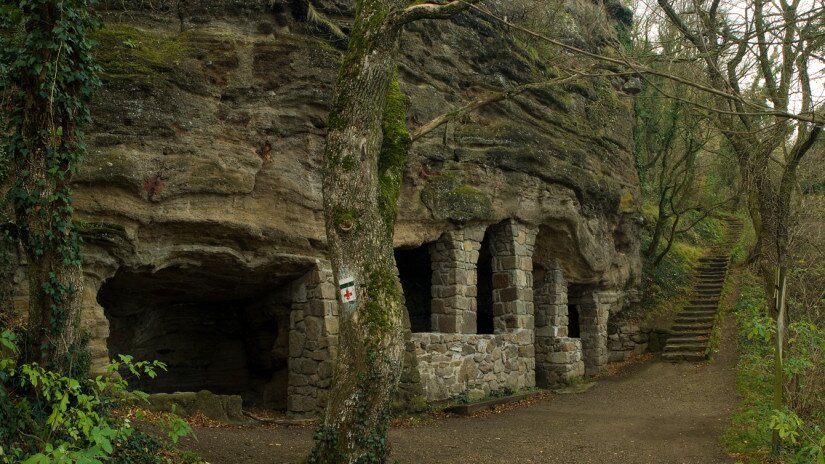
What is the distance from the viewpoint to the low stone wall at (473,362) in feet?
34.9

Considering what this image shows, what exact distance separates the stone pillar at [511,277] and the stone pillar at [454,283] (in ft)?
3.58

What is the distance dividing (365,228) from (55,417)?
2.88m

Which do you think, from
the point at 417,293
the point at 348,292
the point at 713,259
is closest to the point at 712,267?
the point at 713,259

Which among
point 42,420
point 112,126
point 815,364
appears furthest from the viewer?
point 112,126

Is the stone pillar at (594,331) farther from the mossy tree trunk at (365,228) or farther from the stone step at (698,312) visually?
the mossy tree trunk at (365,228)

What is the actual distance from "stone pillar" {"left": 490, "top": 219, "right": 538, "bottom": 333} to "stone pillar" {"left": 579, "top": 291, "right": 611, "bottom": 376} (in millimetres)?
3122

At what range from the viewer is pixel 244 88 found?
9.06 m

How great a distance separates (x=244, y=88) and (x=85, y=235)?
8.89 feet

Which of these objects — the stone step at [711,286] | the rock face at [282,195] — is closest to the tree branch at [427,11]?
the rock face at [282,195]

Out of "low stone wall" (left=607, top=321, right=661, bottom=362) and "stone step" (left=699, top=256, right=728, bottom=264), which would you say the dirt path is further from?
"stone step" (left=699, top=256, right=728, bottom=264)

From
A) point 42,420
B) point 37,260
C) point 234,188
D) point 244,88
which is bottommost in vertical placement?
point 42,420

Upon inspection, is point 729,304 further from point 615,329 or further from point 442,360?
point 442,360

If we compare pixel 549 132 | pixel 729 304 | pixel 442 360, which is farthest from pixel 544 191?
pixel 729 304

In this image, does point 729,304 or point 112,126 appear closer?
point 112,126
